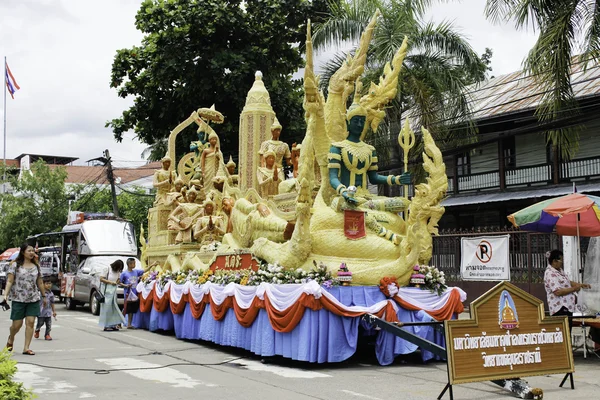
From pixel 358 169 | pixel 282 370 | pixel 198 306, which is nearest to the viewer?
pixel 282 370

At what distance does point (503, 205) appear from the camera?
25.9m

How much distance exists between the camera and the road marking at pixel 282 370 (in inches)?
338

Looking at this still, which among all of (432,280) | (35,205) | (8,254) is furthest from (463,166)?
(8,254)

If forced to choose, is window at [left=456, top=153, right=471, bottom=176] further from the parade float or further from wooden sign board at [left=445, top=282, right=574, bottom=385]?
wooden sign board at [left=445, top=282, right=574, bottom=385]

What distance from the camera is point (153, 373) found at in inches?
345

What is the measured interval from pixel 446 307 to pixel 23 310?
20.0ft

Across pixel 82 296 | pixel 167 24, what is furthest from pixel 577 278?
pixel 167 24

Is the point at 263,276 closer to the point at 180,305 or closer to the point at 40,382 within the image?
the point at 180,305

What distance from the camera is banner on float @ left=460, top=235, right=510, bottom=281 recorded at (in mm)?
16000

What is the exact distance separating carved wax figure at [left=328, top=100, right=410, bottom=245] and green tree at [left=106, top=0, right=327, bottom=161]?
45.3 ft

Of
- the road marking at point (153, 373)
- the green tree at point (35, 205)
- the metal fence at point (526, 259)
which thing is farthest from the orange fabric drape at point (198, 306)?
the green tree at point (35, 205)

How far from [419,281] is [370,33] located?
12.7ft

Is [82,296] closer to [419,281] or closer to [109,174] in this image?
[109,174]

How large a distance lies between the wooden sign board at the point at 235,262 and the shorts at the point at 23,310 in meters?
3.09
